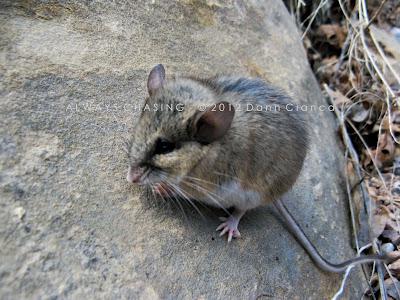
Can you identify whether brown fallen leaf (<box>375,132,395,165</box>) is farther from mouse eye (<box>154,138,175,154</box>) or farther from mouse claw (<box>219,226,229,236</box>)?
mouse eye (<box>154,138,175,154</box>)

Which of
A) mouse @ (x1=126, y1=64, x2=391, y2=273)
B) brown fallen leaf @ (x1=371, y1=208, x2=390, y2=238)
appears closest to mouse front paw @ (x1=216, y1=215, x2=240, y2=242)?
mouse @ (x1=126, y1=64, x2=391, y2=273)

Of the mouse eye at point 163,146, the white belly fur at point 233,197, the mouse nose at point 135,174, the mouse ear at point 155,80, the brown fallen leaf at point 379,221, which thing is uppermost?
the mouse ear at point 155,80

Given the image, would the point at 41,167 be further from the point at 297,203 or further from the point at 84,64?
the point at 297,203

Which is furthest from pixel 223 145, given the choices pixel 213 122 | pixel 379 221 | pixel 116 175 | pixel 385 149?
pixel 385 149

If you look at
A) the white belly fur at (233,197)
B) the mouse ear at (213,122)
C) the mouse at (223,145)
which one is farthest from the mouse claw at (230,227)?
the mouse ear at (213,122)

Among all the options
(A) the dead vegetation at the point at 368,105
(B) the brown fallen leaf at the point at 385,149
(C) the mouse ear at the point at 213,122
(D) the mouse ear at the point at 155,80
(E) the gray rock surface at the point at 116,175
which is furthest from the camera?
(B) the brown fallen leaf at the point at 385,149

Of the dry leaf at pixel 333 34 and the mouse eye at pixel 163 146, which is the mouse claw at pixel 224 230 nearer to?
the mouse eye at pixel 163 146

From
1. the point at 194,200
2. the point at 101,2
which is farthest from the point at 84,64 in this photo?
the point at 194,200
